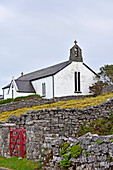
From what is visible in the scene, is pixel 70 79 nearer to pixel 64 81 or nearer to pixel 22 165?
pixel 64 81

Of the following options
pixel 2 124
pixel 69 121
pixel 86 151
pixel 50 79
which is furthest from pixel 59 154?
pixel 50 79

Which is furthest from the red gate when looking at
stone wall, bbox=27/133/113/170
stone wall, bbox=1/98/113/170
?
stone wall, bbox=27/133/113/170

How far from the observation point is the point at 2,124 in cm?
1420

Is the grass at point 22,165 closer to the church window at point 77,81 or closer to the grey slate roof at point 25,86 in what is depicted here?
the church window at point 77,81

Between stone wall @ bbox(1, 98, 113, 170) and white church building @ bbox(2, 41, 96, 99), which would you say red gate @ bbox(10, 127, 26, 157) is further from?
white church building @ bbox(2, 41, 96, 99)

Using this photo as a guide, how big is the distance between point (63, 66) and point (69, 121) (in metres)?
28.3

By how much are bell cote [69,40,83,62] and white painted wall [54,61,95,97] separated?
2.12 feet

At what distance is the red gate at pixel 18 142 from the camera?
12695 mm

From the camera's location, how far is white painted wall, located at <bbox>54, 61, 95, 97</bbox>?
40.6 metres

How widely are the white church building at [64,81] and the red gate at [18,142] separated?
85.7 feet

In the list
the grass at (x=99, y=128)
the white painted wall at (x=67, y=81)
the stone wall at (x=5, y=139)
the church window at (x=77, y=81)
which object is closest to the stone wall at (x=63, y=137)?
the grass at (x=99, y=128)

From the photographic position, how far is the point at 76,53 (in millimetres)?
43062

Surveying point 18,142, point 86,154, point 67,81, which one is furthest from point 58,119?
point 67,81

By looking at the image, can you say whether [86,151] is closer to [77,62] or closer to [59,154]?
[59,154]
